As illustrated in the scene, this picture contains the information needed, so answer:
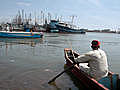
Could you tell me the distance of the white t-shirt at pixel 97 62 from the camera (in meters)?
5.64

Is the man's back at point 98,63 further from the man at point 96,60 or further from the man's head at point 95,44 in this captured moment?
the man's head at point 95,44

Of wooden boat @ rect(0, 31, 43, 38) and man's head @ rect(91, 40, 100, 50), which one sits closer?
man's head @ rect(91, 40, 100, 50)

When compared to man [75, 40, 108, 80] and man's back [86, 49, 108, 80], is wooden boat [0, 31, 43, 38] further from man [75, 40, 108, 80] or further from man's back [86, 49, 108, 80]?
man's back [86, 49, 108, 80]

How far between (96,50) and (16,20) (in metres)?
109

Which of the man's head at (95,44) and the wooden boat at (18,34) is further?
the wooden boat at (18,34)

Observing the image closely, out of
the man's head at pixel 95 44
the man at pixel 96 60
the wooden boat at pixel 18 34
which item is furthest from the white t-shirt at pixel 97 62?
the wooden boat at pixel 18 34

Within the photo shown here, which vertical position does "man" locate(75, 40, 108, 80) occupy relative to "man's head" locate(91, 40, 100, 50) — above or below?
below

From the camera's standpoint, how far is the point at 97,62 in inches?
225

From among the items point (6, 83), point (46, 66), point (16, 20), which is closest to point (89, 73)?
point (6, 83)

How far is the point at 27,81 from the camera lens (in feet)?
26.6

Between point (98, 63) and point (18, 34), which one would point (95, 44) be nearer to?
point (98, 63)

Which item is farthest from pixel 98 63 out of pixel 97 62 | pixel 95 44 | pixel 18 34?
pixel 18 34

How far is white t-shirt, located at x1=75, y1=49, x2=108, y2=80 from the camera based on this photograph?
18.5ft

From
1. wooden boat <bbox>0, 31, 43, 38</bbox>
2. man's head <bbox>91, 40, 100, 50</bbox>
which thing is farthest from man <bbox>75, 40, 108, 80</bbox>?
wooden boat <bbox>0, 31, 43, 38</bbox>
